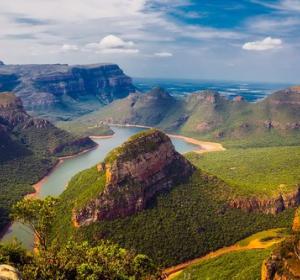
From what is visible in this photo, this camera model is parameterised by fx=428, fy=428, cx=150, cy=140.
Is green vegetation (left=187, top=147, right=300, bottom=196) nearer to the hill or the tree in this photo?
the hill

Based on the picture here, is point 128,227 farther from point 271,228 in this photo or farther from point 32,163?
point 32,163

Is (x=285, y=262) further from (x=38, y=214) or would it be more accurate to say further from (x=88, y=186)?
(x=88, y=186)

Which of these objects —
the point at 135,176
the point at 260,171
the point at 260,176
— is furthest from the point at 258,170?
the point at 135,176

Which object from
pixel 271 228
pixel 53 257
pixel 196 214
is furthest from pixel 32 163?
pixel 53 257

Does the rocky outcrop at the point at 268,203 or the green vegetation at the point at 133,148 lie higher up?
the green vegetation at the point at 133,148

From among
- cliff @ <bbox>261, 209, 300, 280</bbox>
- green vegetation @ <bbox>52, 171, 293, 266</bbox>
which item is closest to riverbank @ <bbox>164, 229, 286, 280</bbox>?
green vegetation @ <bbox>52, 171, 293, 266</bbox>

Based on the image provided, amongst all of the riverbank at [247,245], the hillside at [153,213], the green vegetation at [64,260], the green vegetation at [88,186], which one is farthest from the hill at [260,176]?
the green vegetation at [64,260]

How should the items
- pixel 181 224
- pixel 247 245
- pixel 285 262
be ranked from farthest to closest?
pixel 247 245, pixel 181 224, pixel 285 262

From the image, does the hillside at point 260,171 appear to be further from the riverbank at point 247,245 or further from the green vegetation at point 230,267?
the green vegetation at point 230,267
